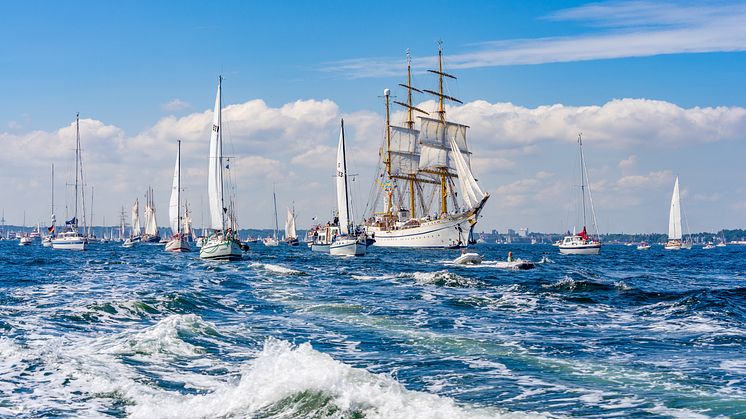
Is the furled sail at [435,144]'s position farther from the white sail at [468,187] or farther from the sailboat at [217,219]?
the sailboat at [217,219]

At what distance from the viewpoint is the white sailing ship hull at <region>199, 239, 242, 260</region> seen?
220ft

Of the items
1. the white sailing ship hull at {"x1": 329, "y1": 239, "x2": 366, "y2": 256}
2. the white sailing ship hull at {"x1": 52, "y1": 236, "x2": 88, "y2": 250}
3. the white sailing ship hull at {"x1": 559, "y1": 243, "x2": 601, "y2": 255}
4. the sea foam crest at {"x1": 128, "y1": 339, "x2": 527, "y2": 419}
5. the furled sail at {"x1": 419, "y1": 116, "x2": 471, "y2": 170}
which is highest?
the furled sail at {"x1": 419, "y1": 116, "x2": 471, "y2": 170}

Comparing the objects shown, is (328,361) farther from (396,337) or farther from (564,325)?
(564,325)

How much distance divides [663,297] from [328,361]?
971 inches

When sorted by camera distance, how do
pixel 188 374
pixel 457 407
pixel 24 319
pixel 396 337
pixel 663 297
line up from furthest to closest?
pixel 663 297 → pixel 24 319 → pixel 396 337 → pixel 188 374 → pixel 457 407

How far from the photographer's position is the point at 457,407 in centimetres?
1183

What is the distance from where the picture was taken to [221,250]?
6700 cm

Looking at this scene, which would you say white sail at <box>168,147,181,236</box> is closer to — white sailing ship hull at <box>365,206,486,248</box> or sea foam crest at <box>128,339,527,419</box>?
white sailing ship hull at <box>365,206,486,248</box>

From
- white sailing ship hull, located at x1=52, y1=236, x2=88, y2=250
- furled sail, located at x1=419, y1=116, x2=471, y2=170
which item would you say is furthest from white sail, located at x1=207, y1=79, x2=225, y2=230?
furled sail, located at x1=419, y1=116, x2=471, y2=170

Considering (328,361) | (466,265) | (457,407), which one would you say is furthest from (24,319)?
(466,265)

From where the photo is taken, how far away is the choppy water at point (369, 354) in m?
12.3

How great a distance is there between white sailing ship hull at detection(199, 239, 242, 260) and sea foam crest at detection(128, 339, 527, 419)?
5417cm

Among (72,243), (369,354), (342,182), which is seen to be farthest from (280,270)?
(72,243)

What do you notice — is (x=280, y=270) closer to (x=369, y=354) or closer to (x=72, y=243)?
(x=369, y=354)
